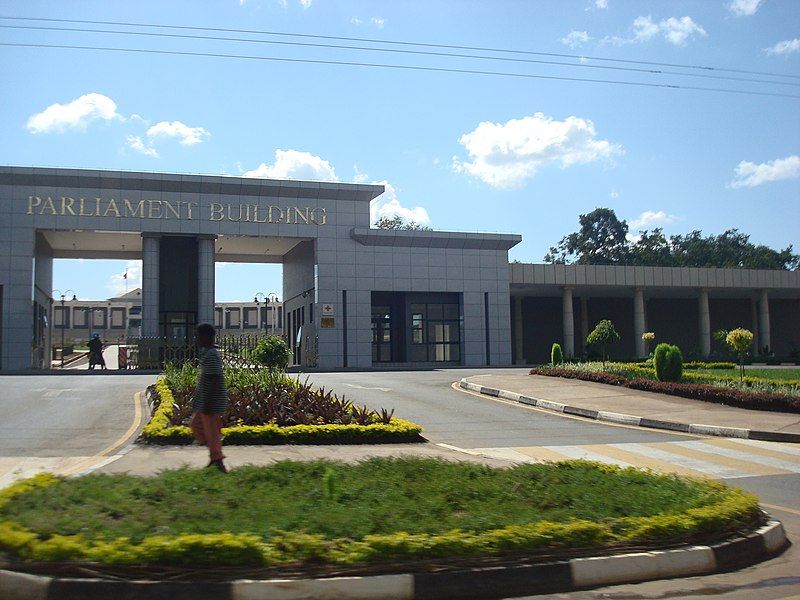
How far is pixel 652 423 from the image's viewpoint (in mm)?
16000

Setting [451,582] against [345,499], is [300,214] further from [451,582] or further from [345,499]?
[451,582]

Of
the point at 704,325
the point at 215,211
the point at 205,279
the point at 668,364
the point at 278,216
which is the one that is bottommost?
the point at 668,364

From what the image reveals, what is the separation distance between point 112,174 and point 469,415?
93.4ft

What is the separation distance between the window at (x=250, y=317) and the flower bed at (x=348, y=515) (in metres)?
100

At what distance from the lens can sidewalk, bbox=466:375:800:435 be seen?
15914 millimetres

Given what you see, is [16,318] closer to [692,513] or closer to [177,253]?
[177,253]

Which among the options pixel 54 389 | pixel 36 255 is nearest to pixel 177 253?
pixel 36 255

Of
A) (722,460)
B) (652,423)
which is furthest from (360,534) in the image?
(652,423)

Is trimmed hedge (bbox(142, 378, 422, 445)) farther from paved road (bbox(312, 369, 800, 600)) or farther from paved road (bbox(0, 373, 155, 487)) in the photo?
paved road (bbox(312, 369, 800, 600))

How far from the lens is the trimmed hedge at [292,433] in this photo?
1201 cm

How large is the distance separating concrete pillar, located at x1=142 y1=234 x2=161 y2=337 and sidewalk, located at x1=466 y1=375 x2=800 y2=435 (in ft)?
70.3

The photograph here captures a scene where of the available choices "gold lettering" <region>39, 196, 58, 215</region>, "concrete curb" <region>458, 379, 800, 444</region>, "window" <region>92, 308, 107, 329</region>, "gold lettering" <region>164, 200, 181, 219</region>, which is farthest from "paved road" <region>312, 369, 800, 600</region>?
"window" <region>92, 308, 107, 329</region>

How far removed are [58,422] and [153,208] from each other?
2708cm

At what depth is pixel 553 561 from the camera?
5.65m
